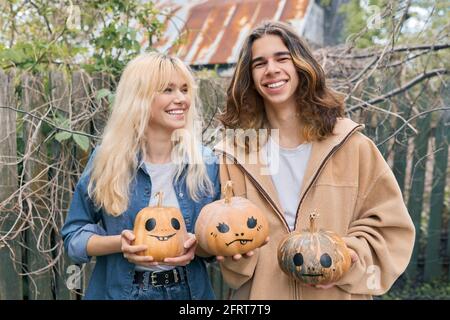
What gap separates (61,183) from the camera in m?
2.91

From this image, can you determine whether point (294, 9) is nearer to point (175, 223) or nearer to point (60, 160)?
point (60, 160)

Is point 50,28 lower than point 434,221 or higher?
higher

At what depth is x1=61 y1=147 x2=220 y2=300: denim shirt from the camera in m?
2.04

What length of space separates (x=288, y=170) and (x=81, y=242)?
965 millimetres

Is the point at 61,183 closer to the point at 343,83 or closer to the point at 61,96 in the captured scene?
the point at 61,96

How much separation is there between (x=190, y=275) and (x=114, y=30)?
6.03ft

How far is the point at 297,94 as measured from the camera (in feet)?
7.06

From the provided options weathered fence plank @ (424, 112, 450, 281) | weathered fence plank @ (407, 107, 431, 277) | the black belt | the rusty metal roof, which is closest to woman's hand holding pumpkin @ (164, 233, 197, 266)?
the black belt

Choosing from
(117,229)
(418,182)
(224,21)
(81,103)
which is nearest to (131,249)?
(117,229)

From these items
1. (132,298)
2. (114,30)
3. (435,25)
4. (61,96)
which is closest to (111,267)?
(132,298)

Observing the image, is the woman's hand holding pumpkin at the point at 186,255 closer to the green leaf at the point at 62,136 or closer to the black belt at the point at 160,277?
the black belt at the point at 160,277

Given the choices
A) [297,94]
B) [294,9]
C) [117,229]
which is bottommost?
[117,229]

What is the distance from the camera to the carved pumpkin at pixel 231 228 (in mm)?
1830
